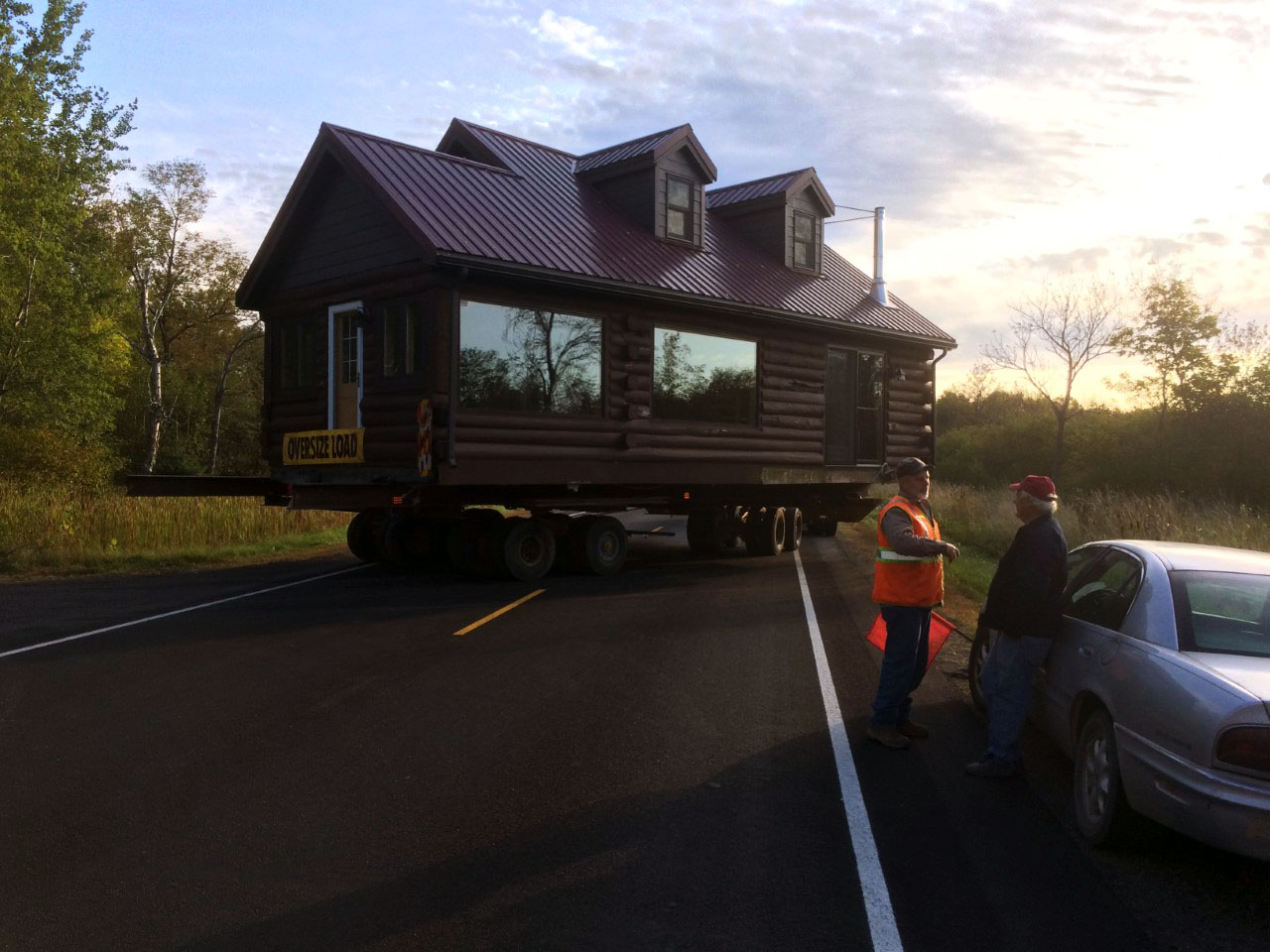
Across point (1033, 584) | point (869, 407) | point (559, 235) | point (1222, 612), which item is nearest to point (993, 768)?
point (1033, 584)

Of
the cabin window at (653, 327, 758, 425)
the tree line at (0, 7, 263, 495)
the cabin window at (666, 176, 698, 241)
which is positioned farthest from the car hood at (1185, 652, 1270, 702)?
the tree line at (0, 7, 263, 495)

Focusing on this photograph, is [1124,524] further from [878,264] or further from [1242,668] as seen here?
[1242,668]

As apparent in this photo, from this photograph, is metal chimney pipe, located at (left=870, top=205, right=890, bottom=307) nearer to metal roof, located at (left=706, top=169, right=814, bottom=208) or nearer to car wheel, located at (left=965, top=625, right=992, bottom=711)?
metal roof, located at (left=706, top=169, right=814, bottom=208)

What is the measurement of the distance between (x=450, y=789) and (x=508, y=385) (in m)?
9.17

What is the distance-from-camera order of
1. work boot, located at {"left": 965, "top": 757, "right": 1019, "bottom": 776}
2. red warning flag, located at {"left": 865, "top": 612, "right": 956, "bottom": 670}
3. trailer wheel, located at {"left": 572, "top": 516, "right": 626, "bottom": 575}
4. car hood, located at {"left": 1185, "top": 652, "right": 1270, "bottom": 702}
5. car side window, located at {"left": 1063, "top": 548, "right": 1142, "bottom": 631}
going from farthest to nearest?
1. trailer wheel, located at {"left": 572, "top": 516, "right": 626, "bottom": 575}
2. red warning flag, located at {"left": 865, "top": 612, "right": 956, "bottom": 670}
3. work boot, located at {"left": 965, "top": 757, "right": 1019, "bottom": 776}
4. car side window, located at {"left": 1063, "top": 548, "right": 1142, "bottom": 631}
5. car hood, located at {"left": 1185, "top": 652, "right": 1270, "bottom": 702}

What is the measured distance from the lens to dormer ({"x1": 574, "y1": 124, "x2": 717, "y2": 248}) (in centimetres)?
1858

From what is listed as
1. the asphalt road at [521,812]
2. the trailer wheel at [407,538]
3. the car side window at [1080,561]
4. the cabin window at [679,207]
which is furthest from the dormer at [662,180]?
the car side window at [1080,561]

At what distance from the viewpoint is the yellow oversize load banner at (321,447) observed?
14578 mm

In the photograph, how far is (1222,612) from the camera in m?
5.33

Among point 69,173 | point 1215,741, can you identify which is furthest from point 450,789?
point 69,173

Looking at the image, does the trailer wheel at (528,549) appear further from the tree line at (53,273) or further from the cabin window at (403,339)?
the tree line at (53,273)

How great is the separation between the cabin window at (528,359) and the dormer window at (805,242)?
7.45 meters

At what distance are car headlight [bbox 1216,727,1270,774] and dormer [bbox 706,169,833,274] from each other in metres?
17.6

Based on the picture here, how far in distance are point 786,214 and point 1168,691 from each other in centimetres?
1757
